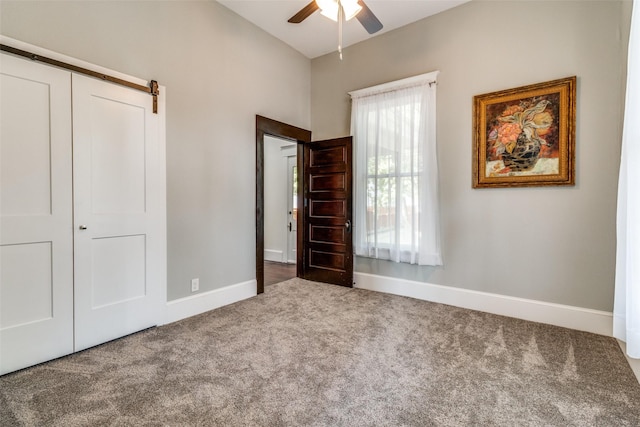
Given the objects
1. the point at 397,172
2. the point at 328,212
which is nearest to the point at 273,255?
the point at 328,212

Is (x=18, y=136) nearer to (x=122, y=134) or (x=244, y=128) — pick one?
(x=122, y=134)

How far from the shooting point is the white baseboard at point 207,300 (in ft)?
9.66

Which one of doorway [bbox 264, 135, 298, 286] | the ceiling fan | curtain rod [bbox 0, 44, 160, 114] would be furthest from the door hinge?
doorway [bbox 264, 135, 298, 286]

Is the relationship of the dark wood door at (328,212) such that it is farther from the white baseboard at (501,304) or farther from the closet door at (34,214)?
the closet door at (34,214)

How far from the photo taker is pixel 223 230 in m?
3.42

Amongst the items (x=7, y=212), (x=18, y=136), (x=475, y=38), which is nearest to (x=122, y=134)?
(x=18, y=136)

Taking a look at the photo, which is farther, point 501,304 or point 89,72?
point 501,304

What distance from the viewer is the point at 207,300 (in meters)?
3.23

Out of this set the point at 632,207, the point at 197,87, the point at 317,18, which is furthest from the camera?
the point at 317,18

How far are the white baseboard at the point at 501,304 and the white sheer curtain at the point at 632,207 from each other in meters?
1.15

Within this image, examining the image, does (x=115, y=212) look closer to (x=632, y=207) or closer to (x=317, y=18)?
(x=317, y=18)

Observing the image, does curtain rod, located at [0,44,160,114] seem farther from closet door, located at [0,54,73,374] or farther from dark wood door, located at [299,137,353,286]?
dark wood door, located at [299,137,353,286]

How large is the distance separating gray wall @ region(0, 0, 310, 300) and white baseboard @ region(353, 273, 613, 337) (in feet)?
6.02

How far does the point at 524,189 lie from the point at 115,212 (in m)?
3.89
